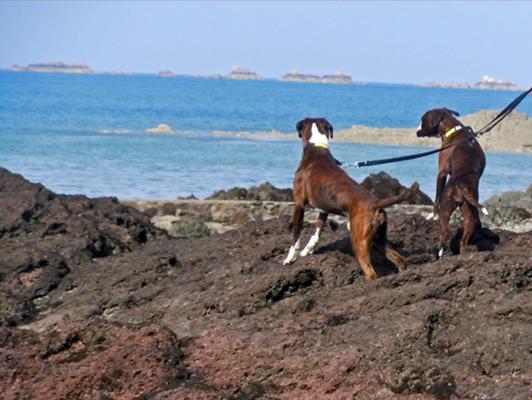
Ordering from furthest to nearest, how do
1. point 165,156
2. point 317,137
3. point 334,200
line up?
point 165,156 < point 317,137 < point 334,200

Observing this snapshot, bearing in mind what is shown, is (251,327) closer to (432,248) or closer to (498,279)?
(498,279)

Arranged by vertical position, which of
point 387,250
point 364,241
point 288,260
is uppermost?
point 364,241

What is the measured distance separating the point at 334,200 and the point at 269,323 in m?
2.35

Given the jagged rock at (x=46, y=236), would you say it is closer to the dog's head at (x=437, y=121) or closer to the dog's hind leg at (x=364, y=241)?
the dog's hind leg at (x=364, y=241)

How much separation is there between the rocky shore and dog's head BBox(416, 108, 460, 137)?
1.75 meters

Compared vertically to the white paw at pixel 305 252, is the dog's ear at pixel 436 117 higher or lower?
higher

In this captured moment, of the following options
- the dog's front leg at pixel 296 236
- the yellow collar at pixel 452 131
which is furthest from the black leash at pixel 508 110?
the dog's front leg at pixel 296 236

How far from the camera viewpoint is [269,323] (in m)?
7.09

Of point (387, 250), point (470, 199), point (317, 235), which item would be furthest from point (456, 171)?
point (387, 250)

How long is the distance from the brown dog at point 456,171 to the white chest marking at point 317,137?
117 centimetres

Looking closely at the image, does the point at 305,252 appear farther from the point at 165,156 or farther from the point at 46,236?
the point at 165,156

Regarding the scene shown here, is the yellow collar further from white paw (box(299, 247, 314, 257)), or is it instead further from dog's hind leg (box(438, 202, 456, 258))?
white paw (box(299, 247, 314, 257))

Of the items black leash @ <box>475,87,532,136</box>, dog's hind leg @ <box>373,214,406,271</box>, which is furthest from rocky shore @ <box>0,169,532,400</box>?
black leash @ <box>475,87,532,136</box>

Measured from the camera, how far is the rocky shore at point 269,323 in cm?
614
